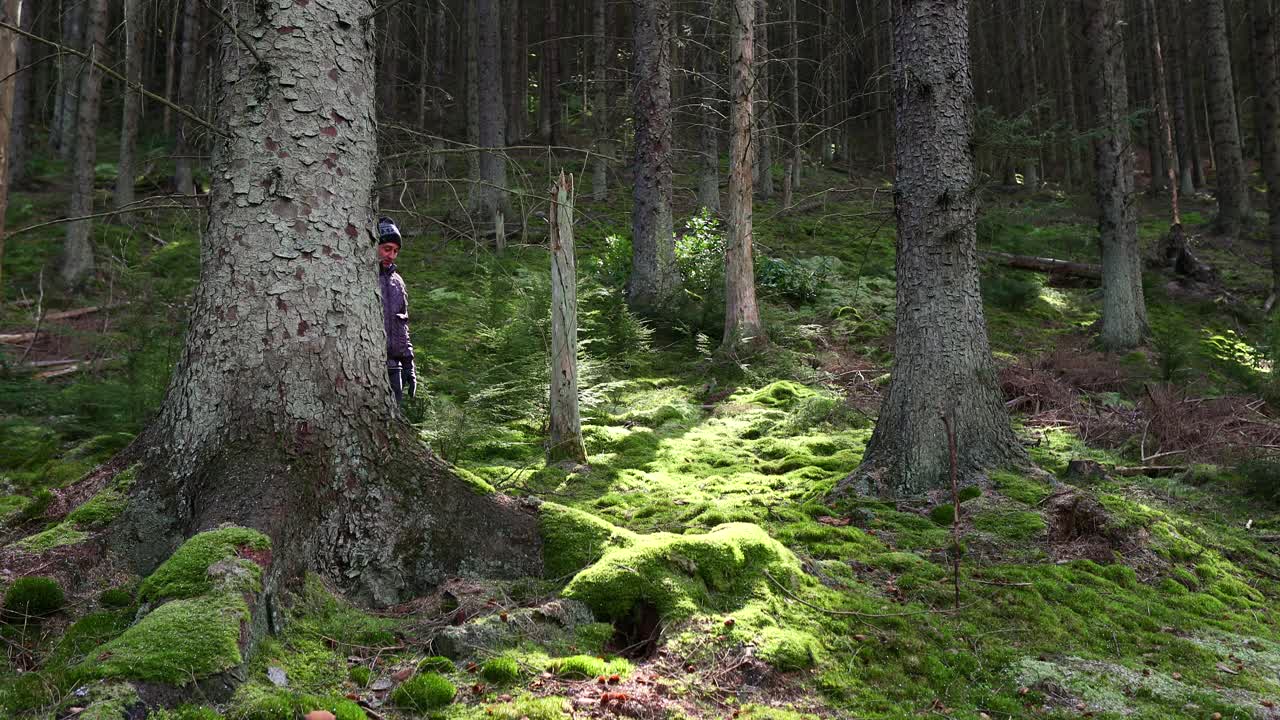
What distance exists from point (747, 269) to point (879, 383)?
2.52m

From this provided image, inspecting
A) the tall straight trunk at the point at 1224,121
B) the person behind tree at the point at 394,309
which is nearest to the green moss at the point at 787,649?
the person behind tree at the point at 394,309

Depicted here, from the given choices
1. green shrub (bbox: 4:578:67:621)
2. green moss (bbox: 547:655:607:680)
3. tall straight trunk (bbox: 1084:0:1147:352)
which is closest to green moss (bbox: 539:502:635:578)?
green moss (bbox: 547:655:607:680)

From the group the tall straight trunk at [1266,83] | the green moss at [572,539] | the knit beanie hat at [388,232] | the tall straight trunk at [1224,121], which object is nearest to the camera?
the green moss at [572,539]

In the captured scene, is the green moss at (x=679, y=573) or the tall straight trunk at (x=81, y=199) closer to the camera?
the green moss at (x=679, y=573)

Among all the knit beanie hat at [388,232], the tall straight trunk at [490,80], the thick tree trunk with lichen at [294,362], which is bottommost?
the thick tree trunk with lichen at [294,362]

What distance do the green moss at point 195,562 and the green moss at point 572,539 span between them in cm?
155

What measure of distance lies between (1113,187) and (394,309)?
1147cm

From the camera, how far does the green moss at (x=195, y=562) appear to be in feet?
10.9

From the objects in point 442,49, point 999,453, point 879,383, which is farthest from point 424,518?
point 442,49

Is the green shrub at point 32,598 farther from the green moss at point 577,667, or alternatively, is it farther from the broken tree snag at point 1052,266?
the broken tree snag at point 1052,266

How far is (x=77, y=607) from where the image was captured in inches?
146

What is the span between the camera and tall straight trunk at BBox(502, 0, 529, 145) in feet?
87.8

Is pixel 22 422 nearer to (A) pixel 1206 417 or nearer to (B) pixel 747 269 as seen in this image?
(B) pixel 747 269

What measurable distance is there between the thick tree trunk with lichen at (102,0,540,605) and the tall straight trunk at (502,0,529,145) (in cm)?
2256
